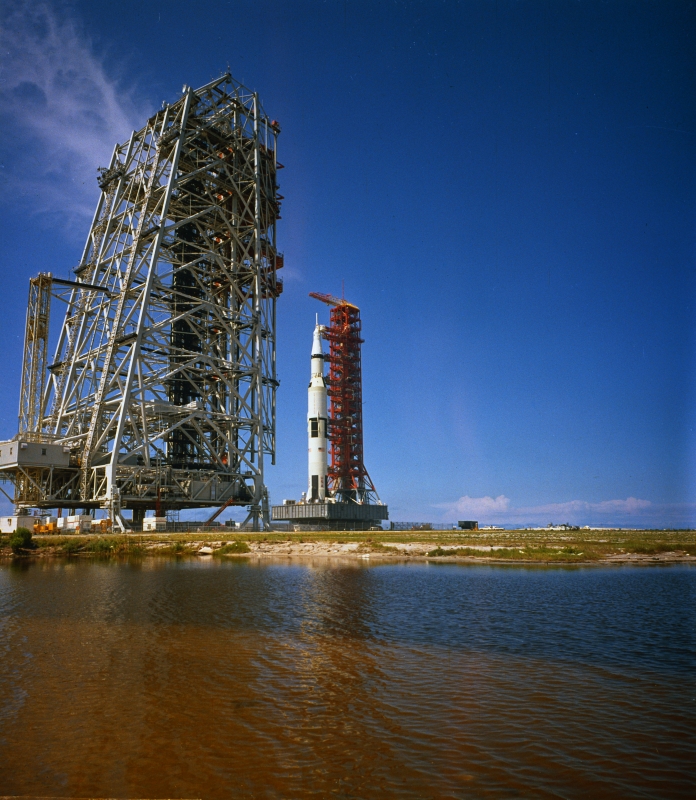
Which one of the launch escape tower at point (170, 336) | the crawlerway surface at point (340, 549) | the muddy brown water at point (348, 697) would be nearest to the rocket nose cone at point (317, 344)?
the launch escape tower at point (170, 336)

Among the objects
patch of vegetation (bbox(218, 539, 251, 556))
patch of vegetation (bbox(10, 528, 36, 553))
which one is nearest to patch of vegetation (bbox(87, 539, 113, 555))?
patch of vegetation (bbox(10, 528, 36, 553))

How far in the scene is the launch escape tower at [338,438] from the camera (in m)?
84.9

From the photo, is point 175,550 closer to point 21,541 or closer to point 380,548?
point 21,541

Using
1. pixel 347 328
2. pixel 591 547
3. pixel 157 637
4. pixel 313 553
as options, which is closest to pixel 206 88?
pixel 347 328

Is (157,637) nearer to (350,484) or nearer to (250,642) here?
(250,642)

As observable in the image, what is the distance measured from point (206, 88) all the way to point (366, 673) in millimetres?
68650

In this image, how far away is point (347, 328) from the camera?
326 feet

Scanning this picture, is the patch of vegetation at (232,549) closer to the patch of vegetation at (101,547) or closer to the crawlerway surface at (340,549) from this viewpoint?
the crawlerway surface at (340,549)

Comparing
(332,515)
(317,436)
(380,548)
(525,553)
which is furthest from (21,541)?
(317,436)

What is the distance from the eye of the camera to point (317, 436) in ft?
290

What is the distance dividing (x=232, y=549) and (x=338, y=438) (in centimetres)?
5005

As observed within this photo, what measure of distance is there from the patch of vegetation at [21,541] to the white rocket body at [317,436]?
46.1 meters

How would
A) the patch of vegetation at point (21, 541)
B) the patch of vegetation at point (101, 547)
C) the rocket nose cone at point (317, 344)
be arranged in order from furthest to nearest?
the rocket nose cone at point (317, 344), the patch of vegetation at point (101, 547), the patch of vegetation at point (21, 541)

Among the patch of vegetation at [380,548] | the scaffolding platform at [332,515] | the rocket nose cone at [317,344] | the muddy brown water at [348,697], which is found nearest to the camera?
the muddy brown water at [348,697]
